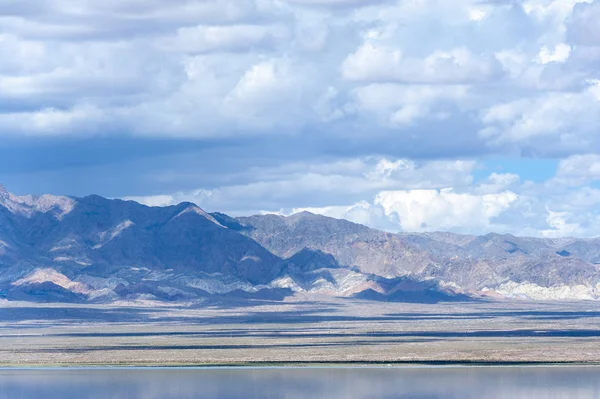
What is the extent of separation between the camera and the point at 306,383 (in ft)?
314

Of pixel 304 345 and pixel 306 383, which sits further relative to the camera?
pixel 304 345

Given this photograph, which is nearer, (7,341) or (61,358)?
(61,358)

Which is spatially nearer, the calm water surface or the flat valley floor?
the calm water surface

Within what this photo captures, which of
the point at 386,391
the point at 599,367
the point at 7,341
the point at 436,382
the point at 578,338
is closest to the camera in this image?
the point at 386,391

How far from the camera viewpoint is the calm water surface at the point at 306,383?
8731 cm

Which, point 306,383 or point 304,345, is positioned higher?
point 304,345

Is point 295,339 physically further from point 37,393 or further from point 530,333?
point 37,393

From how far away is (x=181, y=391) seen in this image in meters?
90.6

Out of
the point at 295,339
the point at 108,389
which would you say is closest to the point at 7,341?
the point at 295,339

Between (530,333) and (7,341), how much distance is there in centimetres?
7023

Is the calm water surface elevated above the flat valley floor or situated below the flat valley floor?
below

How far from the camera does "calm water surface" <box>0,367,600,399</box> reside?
286 feet

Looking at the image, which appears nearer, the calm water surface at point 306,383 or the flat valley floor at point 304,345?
the calm water surface at point 306,383

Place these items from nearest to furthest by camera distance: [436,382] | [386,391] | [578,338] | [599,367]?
[386,391] → [436,382] → [599,367] → [578,338]
